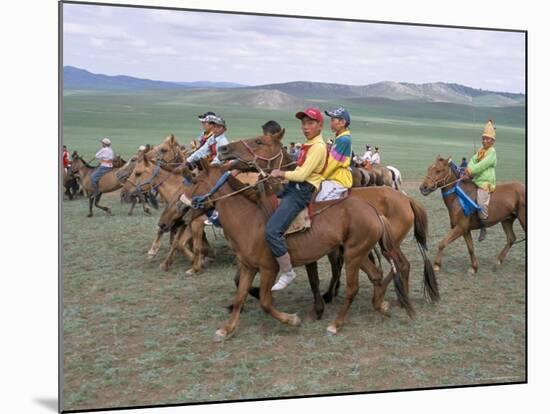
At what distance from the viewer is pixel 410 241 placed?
8570 mm

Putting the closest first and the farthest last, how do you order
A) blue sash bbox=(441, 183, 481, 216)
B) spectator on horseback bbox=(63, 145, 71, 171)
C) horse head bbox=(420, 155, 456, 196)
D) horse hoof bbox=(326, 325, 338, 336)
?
spectator on horseback bbox=(63, 145, 71, 171) → horse hoof bbox=(326, 325, 338, 336) → horse head bbox=(420, 155, 456, 196) → blue sash bbox=(441, 183, 481, 216)

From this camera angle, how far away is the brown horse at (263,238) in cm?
545

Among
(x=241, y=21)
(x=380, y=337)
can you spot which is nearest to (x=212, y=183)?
(x=241, y=21)

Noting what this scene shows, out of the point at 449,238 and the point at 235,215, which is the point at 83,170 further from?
the point at 449,238

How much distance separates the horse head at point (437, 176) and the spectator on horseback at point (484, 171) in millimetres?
241

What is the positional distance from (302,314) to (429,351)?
138 cm

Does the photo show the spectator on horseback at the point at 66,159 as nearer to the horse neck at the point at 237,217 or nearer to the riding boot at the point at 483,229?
the horse neck at the point at 237,217

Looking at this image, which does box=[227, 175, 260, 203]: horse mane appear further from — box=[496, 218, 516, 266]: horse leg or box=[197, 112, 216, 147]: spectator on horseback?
box=[496, 218, 516, 266]: horse leg

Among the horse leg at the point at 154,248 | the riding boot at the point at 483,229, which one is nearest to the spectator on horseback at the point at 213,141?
the horse leg at the point at 154,248

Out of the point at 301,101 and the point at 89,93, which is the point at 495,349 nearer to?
the point at 301,101

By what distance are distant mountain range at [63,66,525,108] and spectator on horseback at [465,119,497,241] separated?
1.27 feet

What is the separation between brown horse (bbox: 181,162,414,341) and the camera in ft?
17.9

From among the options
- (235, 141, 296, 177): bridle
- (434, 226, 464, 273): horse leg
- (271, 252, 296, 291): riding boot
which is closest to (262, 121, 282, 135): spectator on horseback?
(235, 141, 296, 177): bridle

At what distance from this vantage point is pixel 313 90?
598cm
